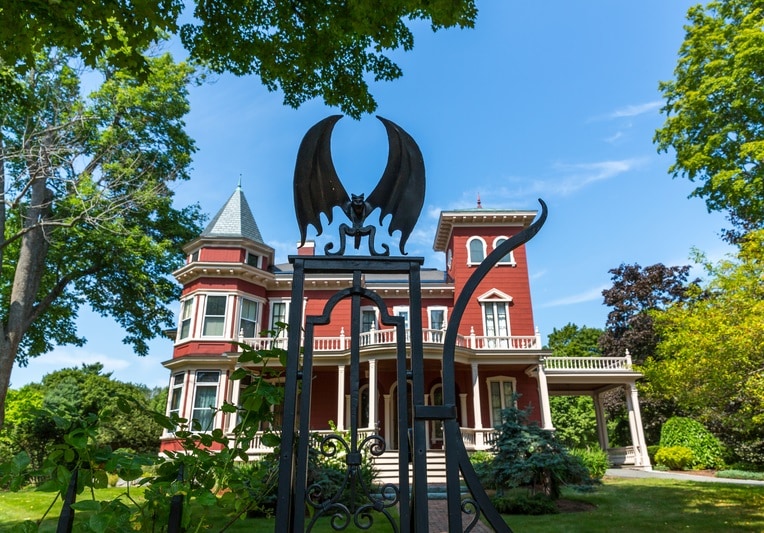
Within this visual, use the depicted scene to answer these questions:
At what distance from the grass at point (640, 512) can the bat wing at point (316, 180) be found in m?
6.37

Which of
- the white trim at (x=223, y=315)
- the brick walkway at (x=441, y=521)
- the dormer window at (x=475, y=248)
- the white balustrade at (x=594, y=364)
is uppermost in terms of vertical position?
the dormer window at (x=475, y=248)

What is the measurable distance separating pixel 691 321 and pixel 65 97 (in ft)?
61.6

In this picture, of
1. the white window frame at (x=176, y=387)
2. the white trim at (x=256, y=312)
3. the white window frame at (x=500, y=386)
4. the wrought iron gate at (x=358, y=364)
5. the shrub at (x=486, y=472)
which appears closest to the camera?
the wrought iron gate at (x=358, y=364)

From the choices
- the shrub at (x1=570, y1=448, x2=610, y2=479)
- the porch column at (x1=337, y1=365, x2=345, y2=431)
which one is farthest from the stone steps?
the shrub at (x1=570, y1=448, x2=610, y2=479)

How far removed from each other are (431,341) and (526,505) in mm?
8421

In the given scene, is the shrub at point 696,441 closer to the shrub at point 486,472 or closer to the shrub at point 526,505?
the shrub at point 486,472

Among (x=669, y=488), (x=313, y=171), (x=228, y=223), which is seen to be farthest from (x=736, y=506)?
(x=228, y=223)

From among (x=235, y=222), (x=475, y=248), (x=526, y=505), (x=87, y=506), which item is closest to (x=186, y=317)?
(x=235, y=222)

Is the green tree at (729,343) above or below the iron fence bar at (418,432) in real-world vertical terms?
above

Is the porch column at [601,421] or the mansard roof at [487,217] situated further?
the porch column at [601,421]

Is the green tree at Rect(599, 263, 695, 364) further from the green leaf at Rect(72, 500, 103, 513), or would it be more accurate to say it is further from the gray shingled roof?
the green leaf at Rect(72, 500, 103, 513)

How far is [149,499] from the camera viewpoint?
191cm

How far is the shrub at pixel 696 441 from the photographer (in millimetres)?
18973

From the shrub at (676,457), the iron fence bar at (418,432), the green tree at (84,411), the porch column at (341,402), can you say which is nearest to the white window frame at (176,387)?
the green tree at (84,411)
